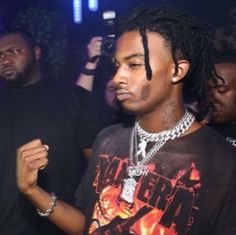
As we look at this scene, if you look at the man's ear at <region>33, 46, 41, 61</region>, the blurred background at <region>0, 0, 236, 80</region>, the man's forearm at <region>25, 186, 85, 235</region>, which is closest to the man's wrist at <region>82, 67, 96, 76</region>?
the blurred background at <region>0, 0, 236, 80</region>

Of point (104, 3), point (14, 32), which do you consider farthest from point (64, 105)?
point (104, 3)

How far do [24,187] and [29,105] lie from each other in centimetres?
130

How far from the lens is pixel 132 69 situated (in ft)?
4.95

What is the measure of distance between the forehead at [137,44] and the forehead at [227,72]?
108 centimetres

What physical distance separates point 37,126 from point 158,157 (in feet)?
4.71

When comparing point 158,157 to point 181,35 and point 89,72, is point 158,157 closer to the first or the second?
point 181,35

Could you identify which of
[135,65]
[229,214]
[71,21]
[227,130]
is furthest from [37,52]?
[71,21]

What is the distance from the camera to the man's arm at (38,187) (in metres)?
1.61

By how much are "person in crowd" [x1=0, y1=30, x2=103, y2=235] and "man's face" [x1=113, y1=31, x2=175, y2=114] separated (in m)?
Answer: 1.35

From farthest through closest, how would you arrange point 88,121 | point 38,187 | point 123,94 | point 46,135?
point 88,121 < point 46,135 < point 38,187 < point 123,94

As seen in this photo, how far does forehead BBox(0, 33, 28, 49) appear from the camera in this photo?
124 inches

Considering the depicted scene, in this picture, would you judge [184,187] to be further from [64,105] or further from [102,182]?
[64,105]

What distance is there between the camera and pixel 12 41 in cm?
317

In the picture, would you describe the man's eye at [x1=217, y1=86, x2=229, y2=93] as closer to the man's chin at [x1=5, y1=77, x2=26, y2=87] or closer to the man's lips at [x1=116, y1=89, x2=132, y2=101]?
the man's lips at [x1=116, y1=89, x2=132, y2=101]
